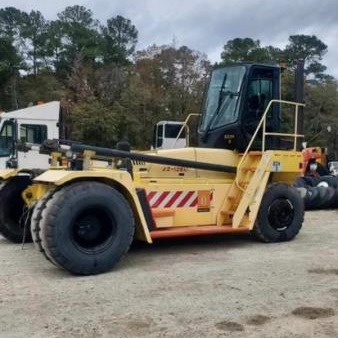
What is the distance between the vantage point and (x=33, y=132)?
16.5 metres

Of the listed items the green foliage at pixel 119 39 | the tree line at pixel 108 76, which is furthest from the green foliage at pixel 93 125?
the green foliage at pixel 119 39

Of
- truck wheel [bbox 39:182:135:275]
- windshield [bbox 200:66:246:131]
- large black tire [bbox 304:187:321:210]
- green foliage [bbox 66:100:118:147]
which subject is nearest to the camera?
truck wheel [bbox 39:182:135:275]

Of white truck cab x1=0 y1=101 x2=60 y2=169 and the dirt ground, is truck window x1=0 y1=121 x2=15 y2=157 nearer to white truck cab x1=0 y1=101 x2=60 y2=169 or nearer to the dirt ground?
white truck cab x1=0 y1=101 x2=60 y2=169

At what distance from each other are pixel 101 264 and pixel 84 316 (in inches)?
64.5

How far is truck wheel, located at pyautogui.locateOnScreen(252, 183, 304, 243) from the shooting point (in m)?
8.99

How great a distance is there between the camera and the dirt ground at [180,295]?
198 inches

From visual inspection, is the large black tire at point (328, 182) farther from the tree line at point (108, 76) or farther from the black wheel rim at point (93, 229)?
the tree line at point (108, 76)

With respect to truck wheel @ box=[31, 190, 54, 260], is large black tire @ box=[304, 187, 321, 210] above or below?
below

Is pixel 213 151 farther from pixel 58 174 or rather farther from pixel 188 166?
pixel 58 174

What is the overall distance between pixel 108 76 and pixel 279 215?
39.2 meters

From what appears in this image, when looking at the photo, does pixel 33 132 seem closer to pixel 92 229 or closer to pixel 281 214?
pixel 281 214

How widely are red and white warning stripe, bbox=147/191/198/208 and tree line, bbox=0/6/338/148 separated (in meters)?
23.3

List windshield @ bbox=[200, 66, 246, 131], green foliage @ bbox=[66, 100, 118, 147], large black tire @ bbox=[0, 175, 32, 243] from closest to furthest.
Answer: large black tire @ bbox=[0, 175, 32, 243] < windshield @ bbox=[200, 66, 246, 131] < green foliage @ bbox=[66, 100, 118, 147]

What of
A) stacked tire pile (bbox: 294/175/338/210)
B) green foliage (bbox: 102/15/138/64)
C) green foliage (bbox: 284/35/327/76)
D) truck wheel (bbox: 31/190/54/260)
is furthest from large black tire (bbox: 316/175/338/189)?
green foliage (bbox: 284/35/327/76)
